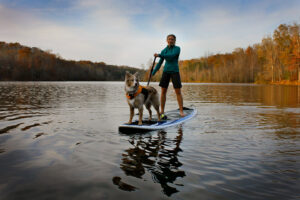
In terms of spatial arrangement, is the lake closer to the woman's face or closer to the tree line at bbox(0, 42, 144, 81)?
the woman's face

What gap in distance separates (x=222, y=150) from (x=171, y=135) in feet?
5.02

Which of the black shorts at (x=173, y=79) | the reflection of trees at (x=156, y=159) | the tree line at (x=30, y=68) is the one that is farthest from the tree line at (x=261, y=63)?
the reflection of trees at (x=156, y=159)

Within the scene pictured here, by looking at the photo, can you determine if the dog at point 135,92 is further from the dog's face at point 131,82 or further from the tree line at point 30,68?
the tree line at point 30,68

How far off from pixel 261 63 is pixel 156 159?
3675 inches

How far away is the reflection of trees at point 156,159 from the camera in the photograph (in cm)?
296

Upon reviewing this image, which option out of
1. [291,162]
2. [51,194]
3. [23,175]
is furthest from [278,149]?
[23,175]

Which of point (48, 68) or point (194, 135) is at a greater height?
point (48, 68)

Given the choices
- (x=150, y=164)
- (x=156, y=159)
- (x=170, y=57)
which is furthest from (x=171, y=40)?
(x=150, y=164)

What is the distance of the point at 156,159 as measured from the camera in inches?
143

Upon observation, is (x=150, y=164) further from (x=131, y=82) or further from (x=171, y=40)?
(x=171, y=40)

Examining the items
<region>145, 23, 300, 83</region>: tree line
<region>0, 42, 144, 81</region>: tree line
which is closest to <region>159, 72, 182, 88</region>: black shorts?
<region>145, 23, 300, 83</region>: tree line

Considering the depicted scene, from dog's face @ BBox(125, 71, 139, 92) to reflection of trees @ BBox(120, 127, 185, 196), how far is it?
1.55 m

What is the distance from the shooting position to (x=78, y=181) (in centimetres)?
282

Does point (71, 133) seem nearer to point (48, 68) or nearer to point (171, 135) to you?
point (171, 135)
